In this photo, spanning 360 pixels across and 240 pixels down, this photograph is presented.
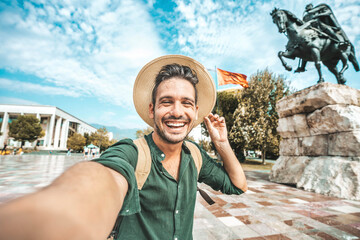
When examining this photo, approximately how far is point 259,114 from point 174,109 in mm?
17043

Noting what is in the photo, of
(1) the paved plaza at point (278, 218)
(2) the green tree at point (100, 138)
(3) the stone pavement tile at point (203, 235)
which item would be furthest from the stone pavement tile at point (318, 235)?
(2) the green tree at point (100, 138)

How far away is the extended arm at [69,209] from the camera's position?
1.16 ft

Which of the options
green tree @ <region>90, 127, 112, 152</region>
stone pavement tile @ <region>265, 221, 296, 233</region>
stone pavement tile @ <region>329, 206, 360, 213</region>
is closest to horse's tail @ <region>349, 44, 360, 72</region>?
stone pavement tile @ <region>329, 206, 360, 213</region>

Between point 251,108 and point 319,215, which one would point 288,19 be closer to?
point 319,215

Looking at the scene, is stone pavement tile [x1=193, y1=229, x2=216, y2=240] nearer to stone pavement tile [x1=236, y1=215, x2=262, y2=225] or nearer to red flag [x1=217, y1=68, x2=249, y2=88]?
stone pavement tile [x1=236, y1=215, x2=262, y2=225]

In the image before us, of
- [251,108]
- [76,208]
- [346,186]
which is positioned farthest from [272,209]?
[251,108]

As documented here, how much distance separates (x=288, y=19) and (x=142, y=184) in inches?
342

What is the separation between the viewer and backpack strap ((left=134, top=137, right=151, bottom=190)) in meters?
1.17

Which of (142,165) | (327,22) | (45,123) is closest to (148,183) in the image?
(142,165)

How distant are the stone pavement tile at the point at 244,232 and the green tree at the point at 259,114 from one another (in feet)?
45.7

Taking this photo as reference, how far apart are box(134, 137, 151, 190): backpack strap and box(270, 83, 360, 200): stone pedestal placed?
615 cm

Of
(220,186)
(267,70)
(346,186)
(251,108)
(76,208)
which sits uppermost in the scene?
(267,70)

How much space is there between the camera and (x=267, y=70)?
17641 mm

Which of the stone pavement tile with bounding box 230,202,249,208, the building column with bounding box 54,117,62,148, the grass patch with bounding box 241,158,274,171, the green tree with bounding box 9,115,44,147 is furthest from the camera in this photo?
the building column with bounding box 54,117,62,148
